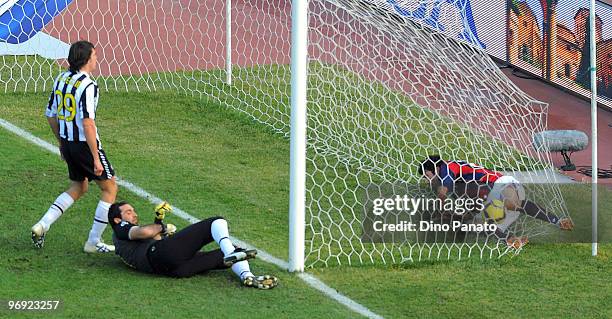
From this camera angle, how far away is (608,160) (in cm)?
1208

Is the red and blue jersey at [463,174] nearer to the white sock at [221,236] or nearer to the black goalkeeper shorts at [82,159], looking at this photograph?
the white sock at [221,236]

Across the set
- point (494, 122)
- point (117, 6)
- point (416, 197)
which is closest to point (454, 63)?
point (494, 122)

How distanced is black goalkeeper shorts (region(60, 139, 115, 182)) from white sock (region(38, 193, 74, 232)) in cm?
25

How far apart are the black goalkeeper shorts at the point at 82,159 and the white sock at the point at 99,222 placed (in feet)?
0.71

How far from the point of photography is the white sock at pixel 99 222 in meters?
8.12

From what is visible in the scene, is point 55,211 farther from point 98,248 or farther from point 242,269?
point 242,269

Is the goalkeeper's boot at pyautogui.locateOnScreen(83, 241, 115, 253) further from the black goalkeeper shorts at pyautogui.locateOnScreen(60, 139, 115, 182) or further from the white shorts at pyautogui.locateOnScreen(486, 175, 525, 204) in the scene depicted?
the white shorts at pyautogui.locateOnScreen(486, 175, 525, 204)

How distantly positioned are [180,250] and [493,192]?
2637 mm

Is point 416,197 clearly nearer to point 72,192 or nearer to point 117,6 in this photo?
point 72,192

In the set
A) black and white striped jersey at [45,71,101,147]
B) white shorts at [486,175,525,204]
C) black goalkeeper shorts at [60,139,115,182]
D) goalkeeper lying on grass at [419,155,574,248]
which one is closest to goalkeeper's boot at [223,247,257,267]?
black goalkeeper shorts at [60,139,115,182]

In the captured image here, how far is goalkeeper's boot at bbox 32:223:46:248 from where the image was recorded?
26.7 ft

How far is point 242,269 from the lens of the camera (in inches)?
299

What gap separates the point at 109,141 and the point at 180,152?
0.77m

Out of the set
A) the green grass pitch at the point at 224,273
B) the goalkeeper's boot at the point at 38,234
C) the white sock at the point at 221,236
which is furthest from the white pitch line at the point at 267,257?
the goalkeeper's boot at the point at 38,234
